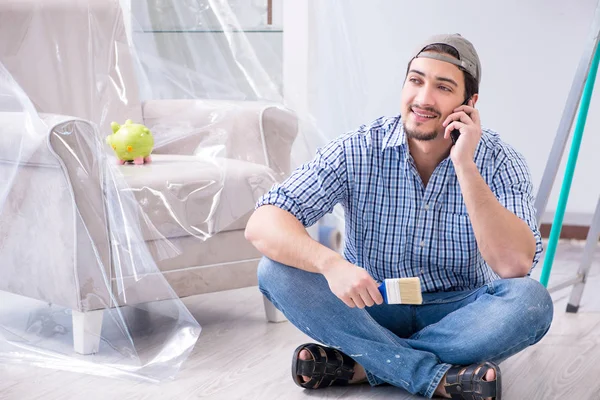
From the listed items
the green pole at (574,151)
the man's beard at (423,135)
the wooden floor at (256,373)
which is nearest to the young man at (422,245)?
the man's beard at (423,135)

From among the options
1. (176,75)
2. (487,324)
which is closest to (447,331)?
(487,324)

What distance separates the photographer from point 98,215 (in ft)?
5.66

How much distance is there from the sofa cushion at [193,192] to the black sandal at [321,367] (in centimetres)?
45

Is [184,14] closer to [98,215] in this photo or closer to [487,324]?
[98,215]

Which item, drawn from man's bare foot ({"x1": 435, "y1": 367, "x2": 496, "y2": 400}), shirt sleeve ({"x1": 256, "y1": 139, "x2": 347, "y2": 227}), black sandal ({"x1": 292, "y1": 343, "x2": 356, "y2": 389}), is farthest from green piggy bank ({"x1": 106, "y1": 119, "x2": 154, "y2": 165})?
man's bare foot ({"x1": 435, "y1": 367, "x2": 496, "y2": 400})

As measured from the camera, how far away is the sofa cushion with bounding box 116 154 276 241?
1.82 meters

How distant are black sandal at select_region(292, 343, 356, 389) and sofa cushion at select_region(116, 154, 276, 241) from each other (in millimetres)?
453

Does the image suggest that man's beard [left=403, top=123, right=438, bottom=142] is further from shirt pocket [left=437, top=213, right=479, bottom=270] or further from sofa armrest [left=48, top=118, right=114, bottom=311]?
sofa armrest [left=48, top=118, right=114, bottom=311]

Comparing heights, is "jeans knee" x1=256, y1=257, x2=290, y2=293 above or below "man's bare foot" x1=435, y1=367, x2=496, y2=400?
above

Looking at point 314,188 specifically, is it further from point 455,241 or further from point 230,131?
point 230,131

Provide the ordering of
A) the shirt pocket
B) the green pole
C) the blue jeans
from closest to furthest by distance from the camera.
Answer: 1. the blue jeans
2. the shirt pocket
3. the green pole

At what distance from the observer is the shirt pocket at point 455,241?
1554 mm

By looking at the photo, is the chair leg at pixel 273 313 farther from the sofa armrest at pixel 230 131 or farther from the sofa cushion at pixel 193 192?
the sofa armrest at pixel 230 131

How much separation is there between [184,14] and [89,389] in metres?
1.03
